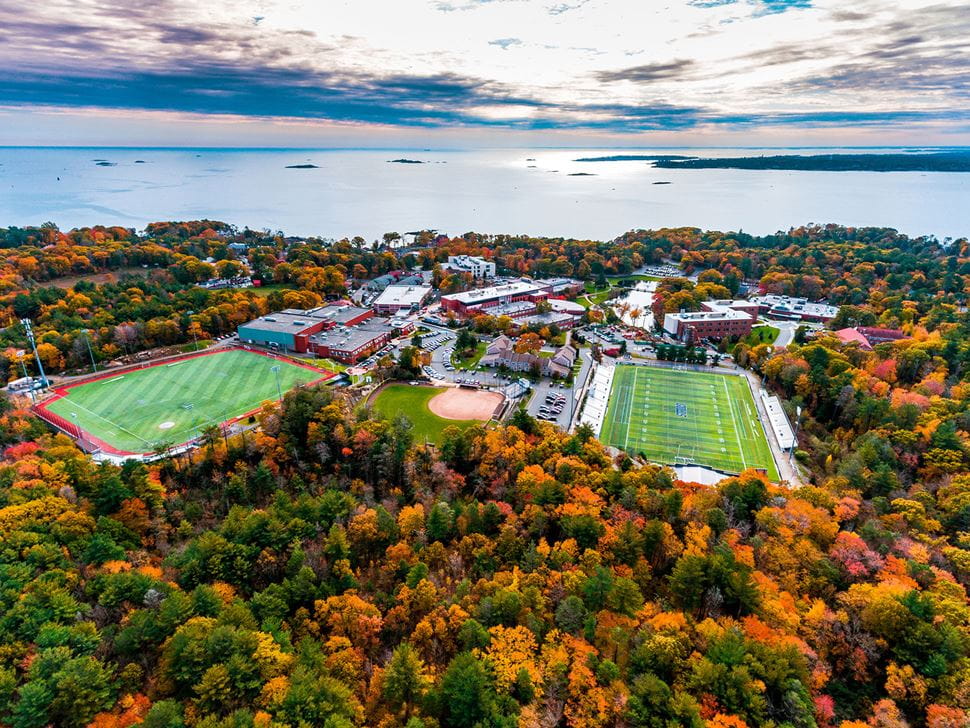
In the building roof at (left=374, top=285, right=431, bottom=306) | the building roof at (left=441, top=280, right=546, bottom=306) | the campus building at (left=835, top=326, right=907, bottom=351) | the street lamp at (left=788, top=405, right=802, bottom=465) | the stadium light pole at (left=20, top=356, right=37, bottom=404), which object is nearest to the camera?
the street lamp at (left=788, top=405, right=802, bottom=465)

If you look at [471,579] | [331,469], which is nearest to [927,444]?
[471,579]

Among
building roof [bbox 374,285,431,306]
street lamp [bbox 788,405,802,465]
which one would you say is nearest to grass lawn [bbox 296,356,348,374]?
building roof [bbox 374,285,431,306]

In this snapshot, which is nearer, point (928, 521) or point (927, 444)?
point (928, 521)

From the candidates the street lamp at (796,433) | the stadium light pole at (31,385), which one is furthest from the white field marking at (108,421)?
the street lamp at (796,433)

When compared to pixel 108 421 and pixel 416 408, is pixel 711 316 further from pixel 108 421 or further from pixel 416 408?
pixel 108 421

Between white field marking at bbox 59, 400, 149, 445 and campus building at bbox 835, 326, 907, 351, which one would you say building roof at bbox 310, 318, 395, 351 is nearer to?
white field marking at bbox 59, 400, 149, 445

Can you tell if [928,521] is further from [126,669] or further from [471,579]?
[126,669]
